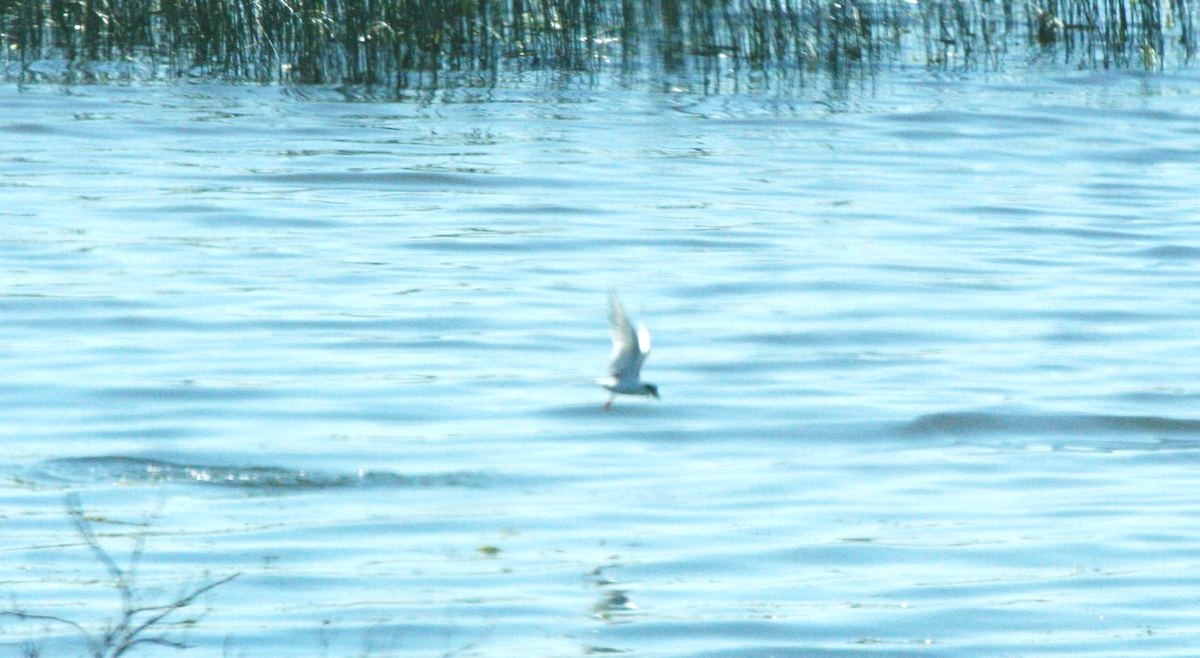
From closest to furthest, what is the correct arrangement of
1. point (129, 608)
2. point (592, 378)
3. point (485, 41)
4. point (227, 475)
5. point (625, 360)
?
point (129, 608)
point (625, 360)
point (227, 475)
point (592, 378)
point (485, 41)

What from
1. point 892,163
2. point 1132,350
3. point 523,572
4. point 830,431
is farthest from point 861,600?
point 892,163

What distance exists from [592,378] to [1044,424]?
71.6 inches

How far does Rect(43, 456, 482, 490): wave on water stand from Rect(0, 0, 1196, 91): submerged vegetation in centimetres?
815

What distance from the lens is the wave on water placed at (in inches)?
245

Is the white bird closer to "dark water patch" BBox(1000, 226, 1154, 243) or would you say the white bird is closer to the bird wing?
the bird wing

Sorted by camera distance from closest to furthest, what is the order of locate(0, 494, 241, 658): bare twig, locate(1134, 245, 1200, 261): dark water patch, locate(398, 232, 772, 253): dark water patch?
locate(0, 494, 241, 658): bare twig < locate(398, 232, 772, 253): dark water patch < locate(1134, 245, 1200, 261): dark water patch

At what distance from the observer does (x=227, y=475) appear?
20.7ft

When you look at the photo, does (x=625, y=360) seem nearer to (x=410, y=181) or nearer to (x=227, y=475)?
(x=227, y=475)

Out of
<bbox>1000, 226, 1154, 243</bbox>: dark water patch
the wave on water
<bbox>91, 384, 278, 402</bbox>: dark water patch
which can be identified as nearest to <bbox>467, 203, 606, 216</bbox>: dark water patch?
<bbox>1000, 226, 1154, 243</bbox>: dark water patch

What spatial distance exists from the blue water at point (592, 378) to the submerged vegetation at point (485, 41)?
1.94 ft

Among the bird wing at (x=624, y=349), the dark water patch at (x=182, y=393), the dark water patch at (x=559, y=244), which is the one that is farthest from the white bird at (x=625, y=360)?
the dark water patch at (x=559, y=244)

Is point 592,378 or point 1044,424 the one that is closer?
point 1044,424

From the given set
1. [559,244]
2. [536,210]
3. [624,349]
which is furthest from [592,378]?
[536,210]

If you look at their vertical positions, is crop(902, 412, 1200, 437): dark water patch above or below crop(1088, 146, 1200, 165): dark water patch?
below
